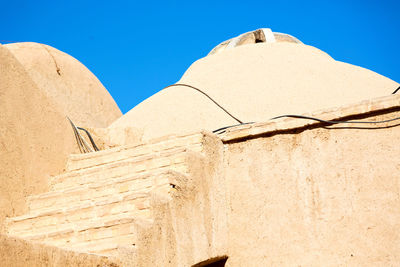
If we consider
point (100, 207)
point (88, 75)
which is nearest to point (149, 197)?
point (100, 207)

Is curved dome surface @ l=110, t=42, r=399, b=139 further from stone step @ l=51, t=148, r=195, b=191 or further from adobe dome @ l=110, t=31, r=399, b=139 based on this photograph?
stone step @ l=51, t=148, r=195, b=191

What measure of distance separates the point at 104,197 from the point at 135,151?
0.97 m

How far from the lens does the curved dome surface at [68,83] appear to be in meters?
11.5

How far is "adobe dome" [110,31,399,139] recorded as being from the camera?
1053cm

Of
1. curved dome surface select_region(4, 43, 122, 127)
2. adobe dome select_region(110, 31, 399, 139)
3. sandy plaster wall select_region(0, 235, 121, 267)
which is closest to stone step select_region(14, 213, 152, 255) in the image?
sandy plaster wall select_region(0, 235, 121, 267)

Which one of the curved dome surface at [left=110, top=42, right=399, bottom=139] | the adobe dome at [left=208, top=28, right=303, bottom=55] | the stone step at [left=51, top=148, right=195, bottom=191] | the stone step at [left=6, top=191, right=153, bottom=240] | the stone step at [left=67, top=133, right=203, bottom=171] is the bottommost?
the stone step at [left=6, top=191, right=153, bottom=240]

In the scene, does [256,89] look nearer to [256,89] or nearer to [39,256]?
[256,89]

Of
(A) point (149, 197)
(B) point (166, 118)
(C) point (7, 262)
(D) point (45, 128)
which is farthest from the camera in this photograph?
(B) point (166, 118)

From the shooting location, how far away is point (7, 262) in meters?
3.33

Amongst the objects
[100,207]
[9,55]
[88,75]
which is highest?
[88,75]

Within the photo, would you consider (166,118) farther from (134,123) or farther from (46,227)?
(46,227)

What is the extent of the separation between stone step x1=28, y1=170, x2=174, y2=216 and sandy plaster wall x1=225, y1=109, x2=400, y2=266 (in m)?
1.20

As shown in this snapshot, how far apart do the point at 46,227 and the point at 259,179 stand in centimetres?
229

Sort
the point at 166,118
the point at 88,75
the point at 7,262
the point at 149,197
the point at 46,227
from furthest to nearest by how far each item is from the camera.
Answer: the point at 88,75 → the point at 166,118 → the point at 46,227 → the point at 149,197 → the point at 7,262
